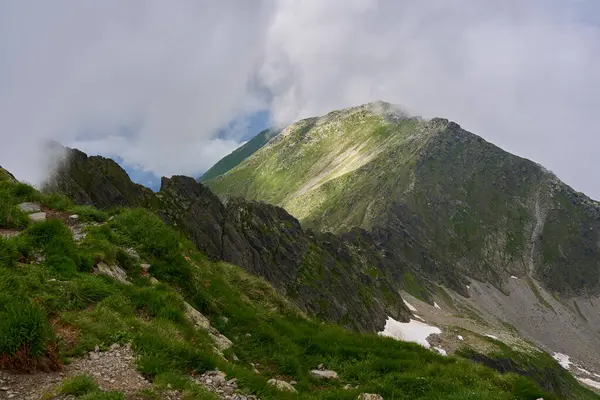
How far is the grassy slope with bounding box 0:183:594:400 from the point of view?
999 centimetres

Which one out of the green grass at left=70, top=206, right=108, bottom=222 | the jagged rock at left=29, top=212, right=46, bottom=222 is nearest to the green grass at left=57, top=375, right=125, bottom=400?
the jagged rock at left=29, top=212, right=46, bottom=222

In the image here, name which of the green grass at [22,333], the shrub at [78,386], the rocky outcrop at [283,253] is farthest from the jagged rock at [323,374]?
the rocky outcrop at [283,253]

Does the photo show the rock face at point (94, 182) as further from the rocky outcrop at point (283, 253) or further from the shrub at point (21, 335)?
the shrub at point (21, 335)

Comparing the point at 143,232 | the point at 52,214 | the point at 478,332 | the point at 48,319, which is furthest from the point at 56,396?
the point at 478,332

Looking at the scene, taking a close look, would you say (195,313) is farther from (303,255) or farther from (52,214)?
(303,255)

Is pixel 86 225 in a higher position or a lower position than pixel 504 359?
higher

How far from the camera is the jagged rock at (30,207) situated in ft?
58.5

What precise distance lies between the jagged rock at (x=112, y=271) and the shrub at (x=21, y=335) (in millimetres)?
4967

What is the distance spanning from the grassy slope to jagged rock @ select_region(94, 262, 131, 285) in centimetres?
34

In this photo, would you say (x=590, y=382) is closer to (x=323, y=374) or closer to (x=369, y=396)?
(x=323, y=374)

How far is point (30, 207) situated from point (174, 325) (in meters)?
10.6

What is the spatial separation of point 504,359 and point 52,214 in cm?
14265

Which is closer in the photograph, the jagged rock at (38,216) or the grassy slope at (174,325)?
the grassy slope at (174,325)

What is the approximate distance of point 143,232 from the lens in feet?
59.7
